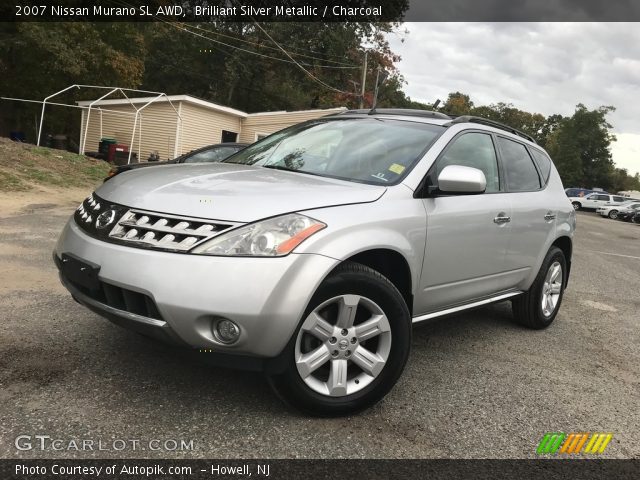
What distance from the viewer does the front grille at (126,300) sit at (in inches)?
93.3

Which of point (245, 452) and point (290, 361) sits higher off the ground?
point (290, 361)

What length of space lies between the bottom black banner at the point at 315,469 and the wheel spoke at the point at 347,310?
638 millimetres

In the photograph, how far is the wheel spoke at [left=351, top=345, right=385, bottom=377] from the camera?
2695mm

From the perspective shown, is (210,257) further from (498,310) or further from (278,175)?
(498,310)

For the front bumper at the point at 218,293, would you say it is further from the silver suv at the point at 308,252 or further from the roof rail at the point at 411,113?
the roof rail at the point at 411,113

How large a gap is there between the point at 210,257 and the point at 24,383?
1.29m

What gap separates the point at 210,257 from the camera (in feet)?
7.61

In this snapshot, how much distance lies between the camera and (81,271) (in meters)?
2.58

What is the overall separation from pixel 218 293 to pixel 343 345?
0.73 m

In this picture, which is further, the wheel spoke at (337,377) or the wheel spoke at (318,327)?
the wheel spoke at (337,377)

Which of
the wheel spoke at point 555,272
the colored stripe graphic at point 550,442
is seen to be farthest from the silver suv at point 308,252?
the wheel spoke at point 555,272

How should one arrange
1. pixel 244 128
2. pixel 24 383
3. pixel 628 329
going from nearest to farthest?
pixel 24 383, pixel 628 329, pixel 244 128

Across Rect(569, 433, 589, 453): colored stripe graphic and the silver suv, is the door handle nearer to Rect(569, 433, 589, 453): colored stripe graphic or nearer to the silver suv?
the silver suv

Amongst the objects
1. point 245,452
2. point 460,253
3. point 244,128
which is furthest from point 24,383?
point 244,128
